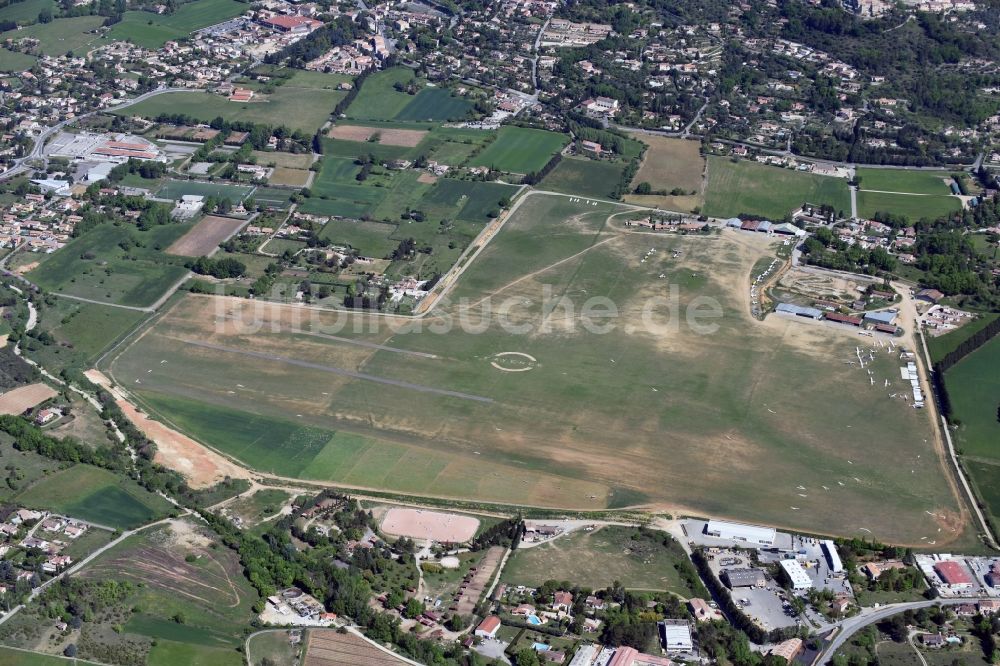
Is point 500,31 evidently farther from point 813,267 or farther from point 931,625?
point 931,625

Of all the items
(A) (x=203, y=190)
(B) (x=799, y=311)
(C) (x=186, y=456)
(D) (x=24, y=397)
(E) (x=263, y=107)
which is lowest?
(C) (x=186, y=456)

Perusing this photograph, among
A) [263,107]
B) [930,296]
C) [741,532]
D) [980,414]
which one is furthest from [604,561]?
[263,107]

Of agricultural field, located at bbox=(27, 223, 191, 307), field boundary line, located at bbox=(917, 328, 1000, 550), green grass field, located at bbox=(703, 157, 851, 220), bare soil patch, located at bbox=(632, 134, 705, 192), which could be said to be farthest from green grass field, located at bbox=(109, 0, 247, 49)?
field boundary line, located at bbox=(917, 328, 1000, 550)

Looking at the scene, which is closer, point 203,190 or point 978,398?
point 978,398

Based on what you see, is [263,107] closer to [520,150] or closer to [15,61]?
[520,150]

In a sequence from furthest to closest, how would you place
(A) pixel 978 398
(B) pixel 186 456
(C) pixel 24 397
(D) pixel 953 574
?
(C) pixel 24 397
(A) pixel 978 398
(B) pixel 186 456
(D) pixel 953 574

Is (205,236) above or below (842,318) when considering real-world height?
below

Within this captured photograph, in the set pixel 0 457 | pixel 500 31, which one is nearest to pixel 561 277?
pixel 0 457
